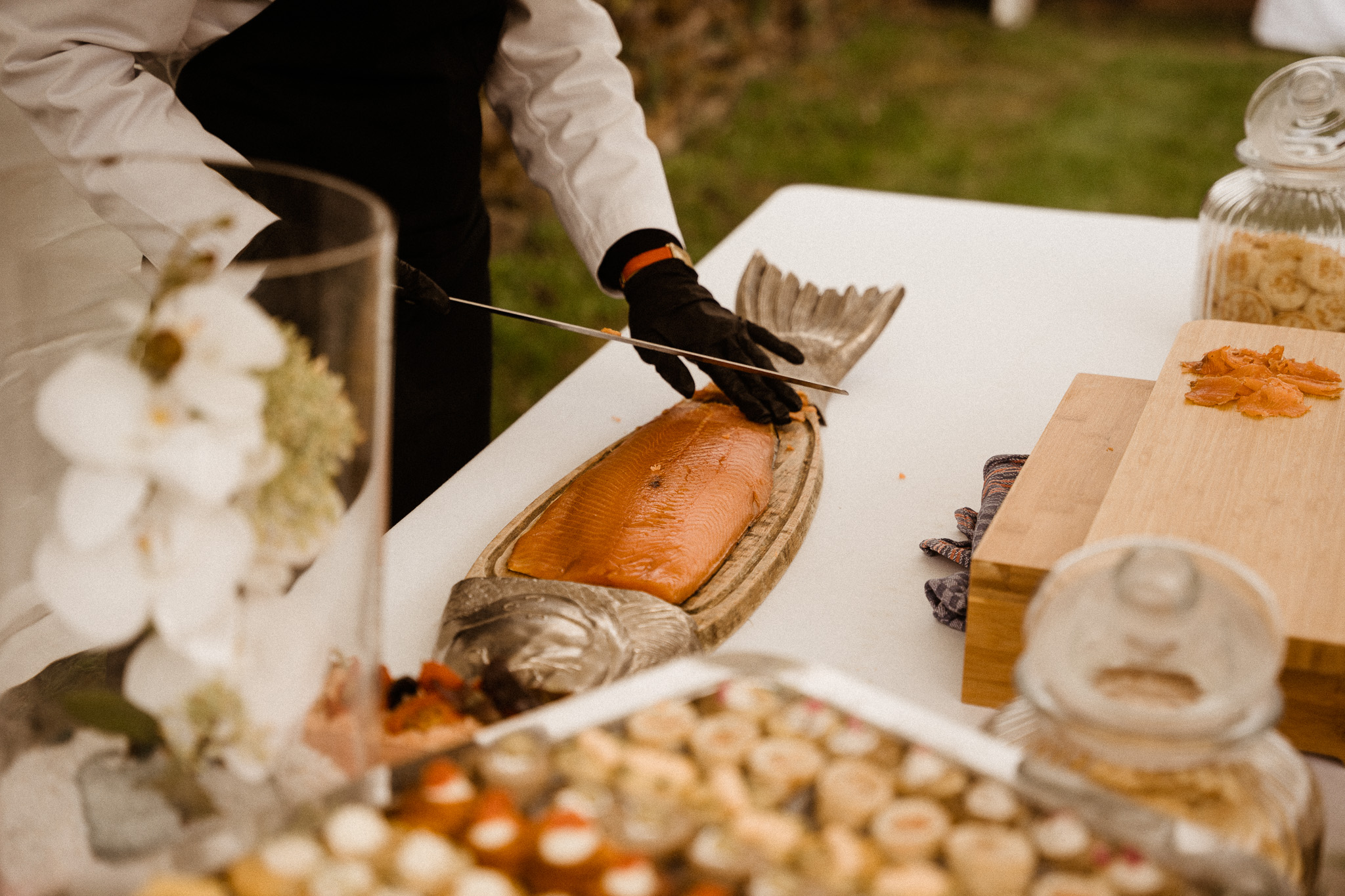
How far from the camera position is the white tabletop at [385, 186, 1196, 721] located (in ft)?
3.50

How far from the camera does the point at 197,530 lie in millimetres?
561

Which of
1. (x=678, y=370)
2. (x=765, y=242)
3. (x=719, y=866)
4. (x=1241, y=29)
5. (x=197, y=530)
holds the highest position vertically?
(x=197, y=530)

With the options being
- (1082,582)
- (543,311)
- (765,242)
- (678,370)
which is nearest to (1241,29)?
(543,311)

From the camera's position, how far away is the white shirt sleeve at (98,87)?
1.20m

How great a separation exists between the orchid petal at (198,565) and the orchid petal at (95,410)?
4cm

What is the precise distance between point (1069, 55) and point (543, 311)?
15.0 feet

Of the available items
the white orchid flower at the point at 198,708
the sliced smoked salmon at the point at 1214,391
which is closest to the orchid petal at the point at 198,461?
the white orchid flower at the point at 198,708

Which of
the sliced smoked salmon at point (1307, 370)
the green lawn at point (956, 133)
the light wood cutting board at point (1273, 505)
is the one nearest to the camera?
the light wood cutting board at point (1273, 505)

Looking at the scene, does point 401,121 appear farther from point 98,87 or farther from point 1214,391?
point 1214,391

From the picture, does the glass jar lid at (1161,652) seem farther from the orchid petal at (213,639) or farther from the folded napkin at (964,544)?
the orchid petal at (213,639)

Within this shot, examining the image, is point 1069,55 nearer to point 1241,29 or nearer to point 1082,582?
point 1241,29

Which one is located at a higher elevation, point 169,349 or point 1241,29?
point 169,349

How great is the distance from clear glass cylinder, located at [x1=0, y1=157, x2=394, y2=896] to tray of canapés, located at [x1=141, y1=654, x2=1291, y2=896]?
6 centimetres

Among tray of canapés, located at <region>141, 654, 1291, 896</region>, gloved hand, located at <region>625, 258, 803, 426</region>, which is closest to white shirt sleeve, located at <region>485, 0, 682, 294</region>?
gloved hand, located at <region>625, 258, 803, 426</region>
